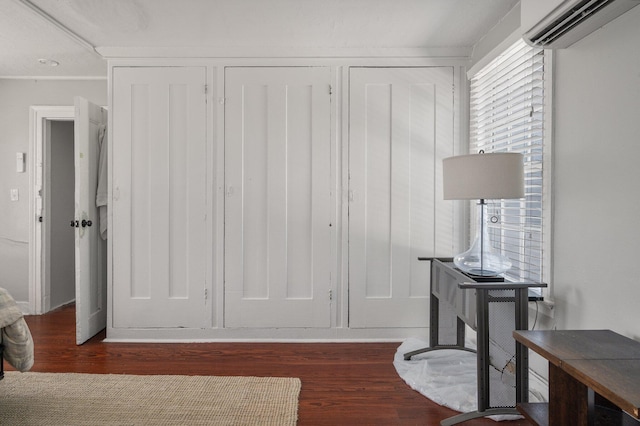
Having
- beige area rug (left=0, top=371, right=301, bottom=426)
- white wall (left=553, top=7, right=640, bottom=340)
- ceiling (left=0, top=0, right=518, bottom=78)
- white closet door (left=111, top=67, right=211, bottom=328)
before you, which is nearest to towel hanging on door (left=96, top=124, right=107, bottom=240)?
white closet door (left=111, top=67, right=211, bottom=328)

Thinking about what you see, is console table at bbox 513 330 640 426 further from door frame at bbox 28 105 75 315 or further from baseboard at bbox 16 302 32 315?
baseboard at bbox 16 302 32 315

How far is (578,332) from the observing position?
64.7 inches

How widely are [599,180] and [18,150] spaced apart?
15.9 feet

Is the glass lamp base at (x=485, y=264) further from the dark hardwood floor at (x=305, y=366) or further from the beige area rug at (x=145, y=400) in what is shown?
the beige area rug at (x=145, y=400)

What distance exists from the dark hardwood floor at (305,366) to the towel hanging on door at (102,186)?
3.07 feet

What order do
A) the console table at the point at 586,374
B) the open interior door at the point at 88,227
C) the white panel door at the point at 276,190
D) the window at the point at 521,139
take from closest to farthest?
the console table at the point at 586,374 < the window at the point at 521,139 < the open interior door at the point at 88,227 < the white panel door at the point at 276,190

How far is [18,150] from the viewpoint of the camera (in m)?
4.01

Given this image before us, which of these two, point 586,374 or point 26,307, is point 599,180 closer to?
point 586,374

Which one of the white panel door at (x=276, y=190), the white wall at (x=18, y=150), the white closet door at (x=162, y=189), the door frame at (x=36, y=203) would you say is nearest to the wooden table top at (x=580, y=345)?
the white panel door at (x=276, y=190)

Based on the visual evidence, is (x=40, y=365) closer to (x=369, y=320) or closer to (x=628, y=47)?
(x=369, y=320)

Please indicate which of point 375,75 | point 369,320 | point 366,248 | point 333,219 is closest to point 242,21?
point 375,75

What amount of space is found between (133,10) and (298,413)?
267cm

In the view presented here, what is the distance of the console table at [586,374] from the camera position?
1.19m

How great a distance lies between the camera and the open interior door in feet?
10.2
